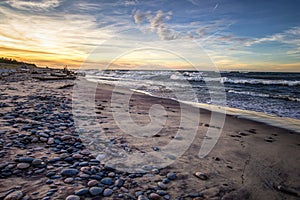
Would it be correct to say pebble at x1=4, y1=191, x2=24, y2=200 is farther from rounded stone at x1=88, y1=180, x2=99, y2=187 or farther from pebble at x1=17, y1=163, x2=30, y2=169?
rounded stone at x1=88, y1=180, x2=99, y2=187

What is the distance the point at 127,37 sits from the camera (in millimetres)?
10062

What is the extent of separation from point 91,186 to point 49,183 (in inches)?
18.8

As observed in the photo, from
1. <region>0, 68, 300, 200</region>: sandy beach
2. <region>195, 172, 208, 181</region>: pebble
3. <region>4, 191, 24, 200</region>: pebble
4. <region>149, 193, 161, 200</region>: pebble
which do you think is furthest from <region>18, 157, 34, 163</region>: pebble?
<region>195, 172, 208, 181</region>: pebble

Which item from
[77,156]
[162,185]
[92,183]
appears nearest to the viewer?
[92,183]

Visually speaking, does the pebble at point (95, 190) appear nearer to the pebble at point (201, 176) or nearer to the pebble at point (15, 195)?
the pebble at point (15, 195)

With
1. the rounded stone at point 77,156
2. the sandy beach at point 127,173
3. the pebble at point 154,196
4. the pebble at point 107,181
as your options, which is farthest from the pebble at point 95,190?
the rounded stone at point 77,156

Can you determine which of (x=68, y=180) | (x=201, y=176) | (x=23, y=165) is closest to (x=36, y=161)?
(x=23, y=165)

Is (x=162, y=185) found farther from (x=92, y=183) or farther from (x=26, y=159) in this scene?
(x=26, y=159)

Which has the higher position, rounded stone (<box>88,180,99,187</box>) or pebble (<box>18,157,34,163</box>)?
pebble (<box>18,157,34,163</box>)

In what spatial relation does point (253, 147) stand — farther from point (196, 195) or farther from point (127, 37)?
point (127, 37)

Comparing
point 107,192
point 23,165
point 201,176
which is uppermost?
Answer: point 23,165

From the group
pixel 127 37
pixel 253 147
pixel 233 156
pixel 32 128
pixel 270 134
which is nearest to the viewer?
pixel 233 156

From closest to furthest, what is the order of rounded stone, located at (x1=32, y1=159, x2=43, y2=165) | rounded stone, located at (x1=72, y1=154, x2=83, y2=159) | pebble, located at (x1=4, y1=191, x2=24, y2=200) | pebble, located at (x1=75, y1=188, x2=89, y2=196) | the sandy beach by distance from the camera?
pebble, located at (x1=4, y1=191, x2=24, y2=200) → pebble, located at (x1=75, y1=188, x2=89, y2=196) → the sandy beach → rounded stone, located at (x1=32, y1=159, x2=43, y2=165) → rounded stone, located at (x1=72, y1=154, x2=83, y2=159)

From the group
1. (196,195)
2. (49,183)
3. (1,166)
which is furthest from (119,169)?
(1,166)
